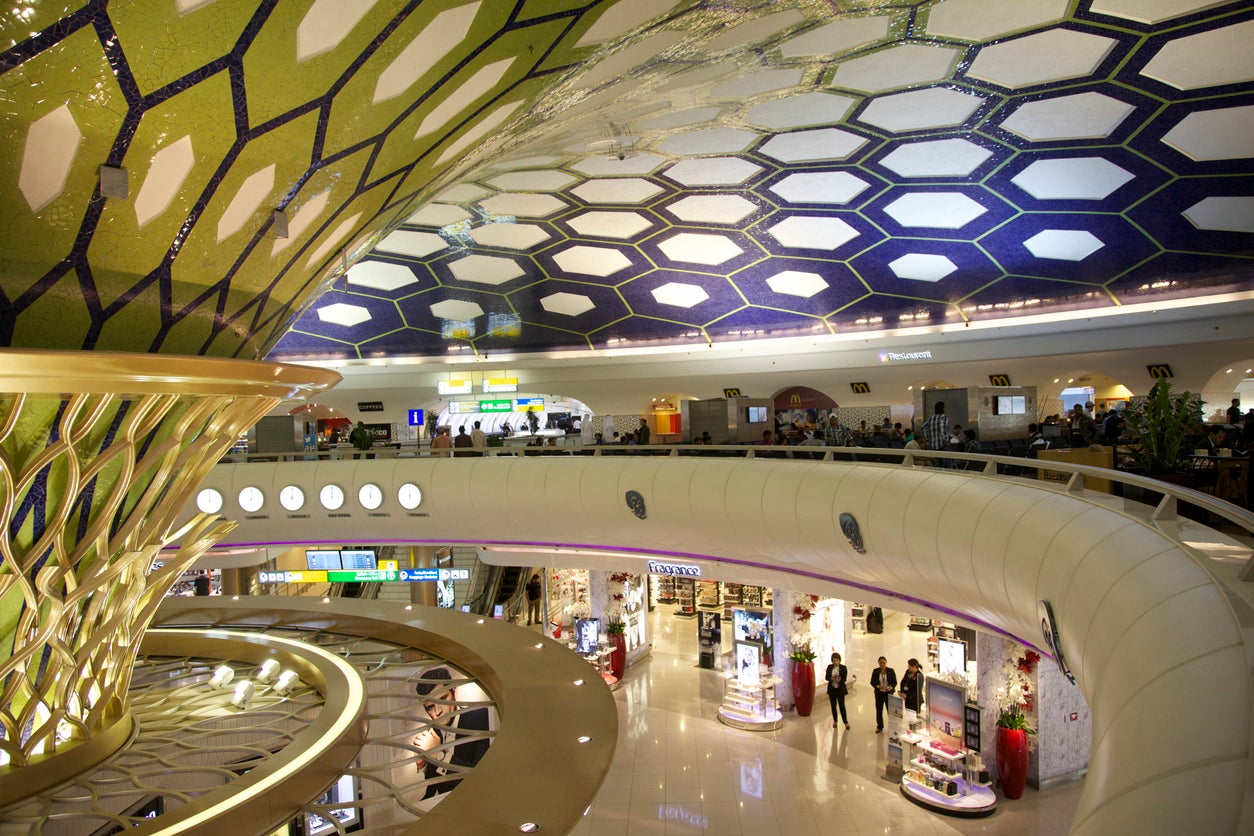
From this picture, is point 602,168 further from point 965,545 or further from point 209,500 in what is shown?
point 209,500

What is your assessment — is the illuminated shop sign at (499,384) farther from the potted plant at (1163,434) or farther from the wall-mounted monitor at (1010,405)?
the potted plant at (1163,434)

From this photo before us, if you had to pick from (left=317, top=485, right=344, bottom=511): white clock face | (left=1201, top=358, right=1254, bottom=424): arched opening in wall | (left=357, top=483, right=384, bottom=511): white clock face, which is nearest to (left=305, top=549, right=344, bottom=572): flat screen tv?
(left=317, top=485, right=344, bottom=511): white clock face

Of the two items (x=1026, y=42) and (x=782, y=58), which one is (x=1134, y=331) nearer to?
(x=1026, y=42)

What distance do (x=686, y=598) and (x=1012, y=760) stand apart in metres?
11.7

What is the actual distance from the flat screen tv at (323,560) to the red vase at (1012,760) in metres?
12.2

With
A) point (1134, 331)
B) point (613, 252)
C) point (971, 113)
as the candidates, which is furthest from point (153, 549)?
point (1134, 331)

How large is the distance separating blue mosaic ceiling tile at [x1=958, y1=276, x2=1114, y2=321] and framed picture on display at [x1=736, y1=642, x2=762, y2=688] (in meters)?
9.58

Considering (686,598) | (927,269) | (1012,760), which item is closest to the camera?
(1012,760)

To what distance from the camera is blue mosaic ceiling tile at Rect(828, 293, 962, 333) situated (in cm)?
1850

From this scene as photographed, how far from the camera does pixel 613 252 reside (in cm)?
1762

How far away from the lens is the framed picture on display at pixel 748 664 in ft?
44.6

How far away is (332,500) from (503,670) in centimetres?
1090

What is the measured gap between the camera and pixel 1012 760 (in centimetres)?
1016

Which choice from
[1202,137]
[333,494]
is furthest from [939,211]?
[333,494]
